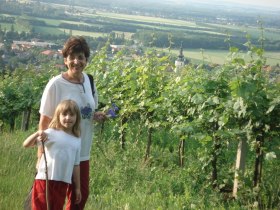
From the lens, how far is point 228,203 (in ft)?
16.2

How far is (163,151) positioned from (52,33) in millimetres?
36169

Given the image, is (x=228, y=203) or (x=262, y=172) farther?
(x=262, y=172)

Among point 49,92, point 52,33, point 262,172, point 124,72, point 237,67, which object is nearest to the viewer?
point 49,92

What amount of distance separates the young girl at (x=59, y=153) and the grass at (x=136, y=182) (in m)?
0.91

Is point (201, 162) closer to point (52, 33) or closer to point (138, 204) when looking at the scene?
point (138, 204)

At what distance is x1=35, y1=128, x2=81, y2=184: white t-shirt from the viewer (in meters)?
3.15

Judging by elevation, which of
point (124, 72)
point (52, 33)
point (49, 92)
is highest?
point (49, 92)

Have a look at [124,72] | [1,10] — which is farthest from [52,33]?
[124,72]

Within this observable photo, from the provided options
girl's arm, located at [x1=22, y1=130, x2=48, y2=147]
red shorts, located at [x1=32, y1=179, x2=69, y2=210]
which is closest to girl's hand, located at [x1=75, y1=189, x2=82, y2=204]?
red shorts, located at [x1=32, y1=179, x2=69, y2=210]

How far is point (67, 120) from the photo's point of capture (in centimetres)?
316

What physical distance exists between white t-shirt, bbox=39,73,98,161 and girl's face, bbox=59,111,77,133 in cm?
14

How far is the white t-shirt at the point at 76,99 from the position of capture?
325 cm

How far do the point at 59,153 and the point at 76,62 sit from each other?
68cm

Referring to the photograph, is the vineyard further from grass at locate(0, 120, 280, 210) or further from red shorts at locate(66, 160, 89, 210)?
red shorts at locate(66, 160, 89, 210)
